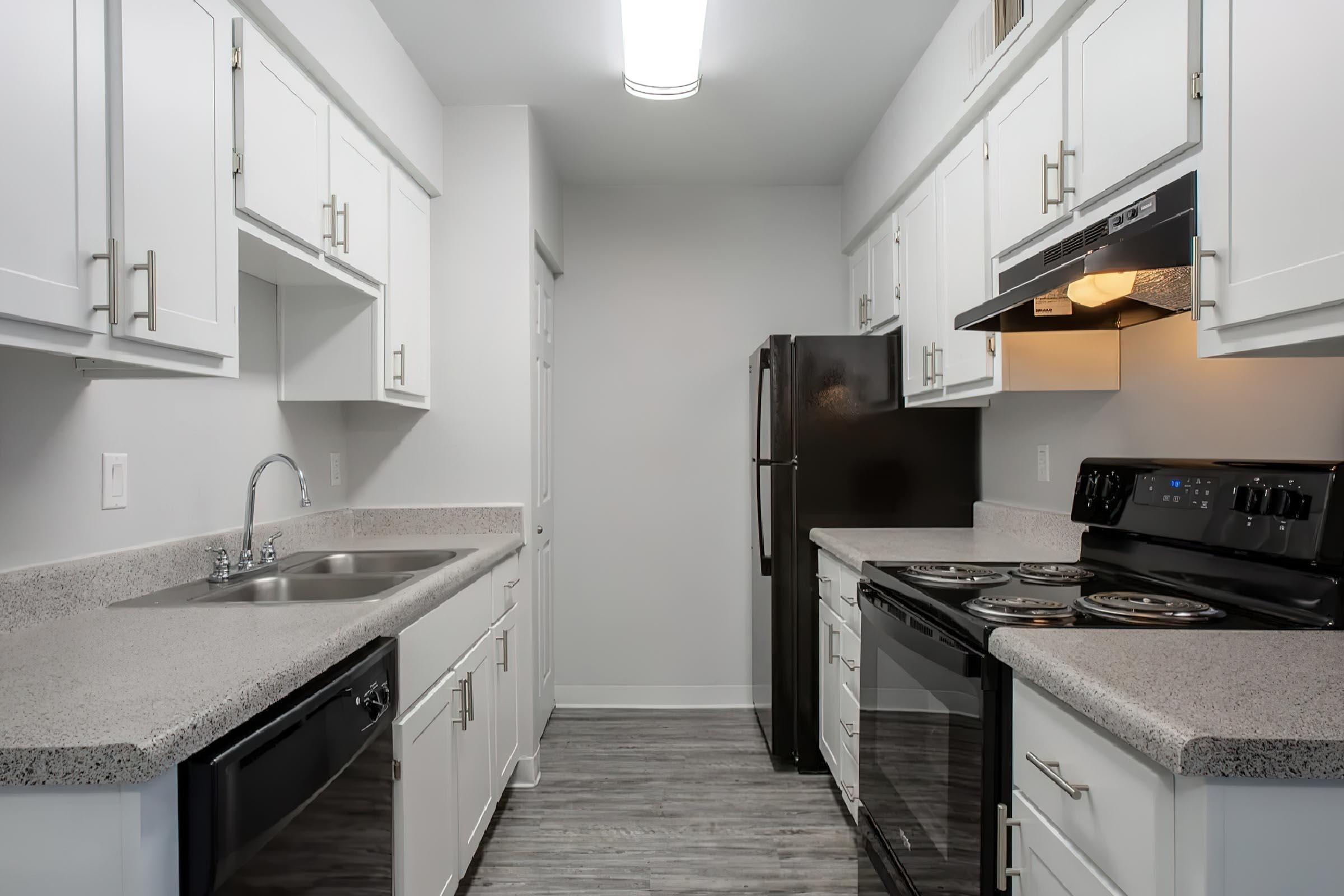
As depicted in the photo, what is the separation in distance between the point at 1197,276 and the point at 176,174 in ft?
5.69

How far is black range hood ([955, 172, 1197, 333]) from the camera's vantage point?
138cm

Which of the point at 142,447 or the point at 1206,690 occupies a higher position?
the point at 142,447

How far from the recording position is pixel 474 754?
2254 mm

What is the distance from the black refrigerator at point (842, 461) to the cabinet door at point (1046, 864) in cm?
176

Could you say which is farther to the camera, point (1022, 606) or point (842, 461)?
point (842, 461)

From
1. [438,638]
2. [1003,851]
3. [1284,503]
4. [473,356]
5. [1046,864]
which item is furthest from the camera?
[473,356]

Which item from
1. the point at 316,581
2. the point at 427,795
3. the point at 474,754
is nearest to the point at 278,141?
the point at 316,581

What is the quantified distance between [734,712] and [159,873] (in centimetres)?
316

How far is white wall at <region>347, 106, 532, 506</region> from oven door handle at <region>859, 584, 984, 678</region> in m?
1.43

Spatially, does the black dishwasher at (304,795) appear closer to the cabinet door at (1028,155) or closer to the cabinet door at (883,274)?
the cabinet door at (1028,155)

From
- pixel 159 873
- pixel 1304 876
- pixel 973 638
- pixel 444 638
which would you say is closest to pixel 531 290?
pixel 444 638

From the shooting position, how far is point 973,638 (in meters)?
1.44

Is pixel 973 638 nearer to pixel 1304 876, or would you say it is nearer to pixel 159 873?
pixel 1304 876

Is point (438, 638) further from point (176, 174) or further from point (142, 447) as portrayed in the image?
point (176, 174)
